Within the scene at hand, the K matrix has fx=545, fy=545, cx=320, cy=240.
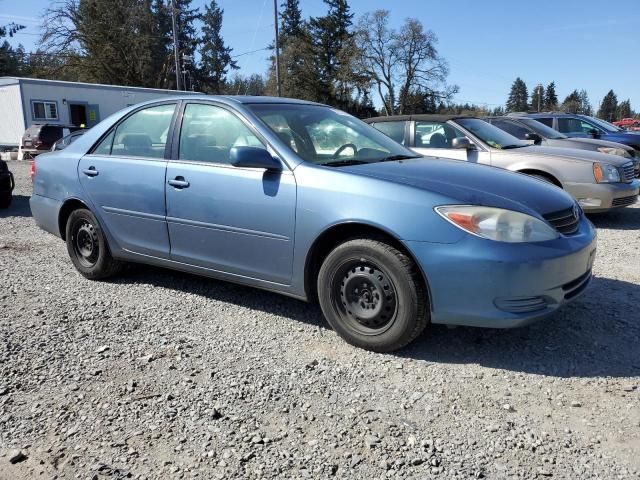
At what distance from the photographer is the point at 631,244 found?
619cm

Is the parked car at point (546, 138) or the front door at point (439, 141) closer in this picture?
the front door at point (439, 141)

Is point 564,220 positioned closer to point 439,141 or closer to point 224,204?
point 224,204

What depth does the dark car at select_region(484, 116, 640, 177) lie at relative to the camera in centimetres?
944

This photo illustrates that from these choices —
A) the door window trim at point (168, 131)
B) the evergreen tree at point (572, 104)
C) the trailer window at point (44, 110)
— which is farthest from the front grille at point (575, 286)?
the evergreen tree at point (572, 104)

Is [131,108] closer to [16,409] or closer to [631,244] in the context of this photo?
[16,409]

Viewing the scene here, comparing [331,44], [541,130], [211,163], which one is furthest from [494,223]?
[331,44]

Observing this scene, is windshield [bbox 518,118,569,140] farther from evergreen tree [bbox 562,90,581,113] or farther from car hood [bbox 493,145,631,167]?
evergreen tree [bbox 562,90,581,113]

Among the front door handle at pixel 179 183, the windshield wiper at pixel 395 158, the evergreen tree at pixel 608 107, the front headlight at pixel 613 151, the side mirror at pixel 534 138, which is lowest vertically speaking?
the front door handle at pixel 179 183

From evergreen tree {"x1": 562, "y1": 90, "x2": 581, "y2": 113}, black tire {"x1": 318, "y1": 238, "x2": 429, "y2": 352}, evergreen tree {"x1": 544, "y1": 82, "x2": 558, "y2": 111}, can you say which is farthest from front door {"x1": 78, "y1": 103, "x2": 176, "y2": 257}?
evergreen tree {"x1": 544, "y1": 82, "x2": 558, "y2": 111}

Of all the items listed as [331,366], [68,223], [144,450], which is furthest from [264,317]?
[68,223]

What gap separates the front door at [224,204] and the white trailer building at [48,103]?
25.1 meters

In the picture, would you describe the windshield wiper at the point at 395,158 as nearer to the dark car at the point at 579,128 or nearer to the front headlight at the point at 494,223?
the front headlight at the point at 494,223

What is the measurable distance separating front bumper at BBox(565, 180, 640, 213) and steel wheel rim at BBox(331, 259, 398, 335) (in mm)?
5008

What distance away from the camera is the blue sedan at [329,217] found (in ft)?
9.87
